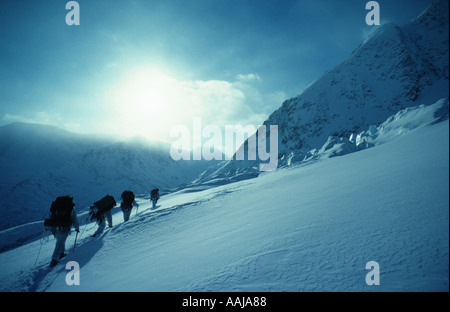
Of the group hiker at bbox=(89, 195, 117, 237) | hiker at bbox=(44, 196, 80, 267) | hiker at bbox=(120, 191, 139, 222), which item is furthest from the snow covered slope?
hiker at bbox=(120, 191, 139, 222)

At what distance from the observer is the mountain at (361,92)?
86.1 m

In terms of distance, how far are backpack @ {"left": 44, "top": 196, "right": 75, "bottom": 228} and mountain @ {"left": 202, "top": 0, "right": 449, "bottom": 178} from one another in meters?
72.0

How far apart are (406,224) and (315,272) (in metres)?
1.12

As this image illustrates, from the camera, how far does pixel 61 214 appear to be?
6.16 meters

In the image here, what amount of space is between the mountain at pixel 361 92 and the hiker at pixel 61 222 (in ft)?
236

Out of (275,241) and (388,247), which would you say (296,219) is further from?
(388,247)

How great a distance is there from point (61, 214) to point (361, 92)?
127225 millimetres

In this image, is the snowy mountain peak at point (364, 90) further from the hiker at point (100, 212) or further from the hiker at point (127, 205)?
the hiker at point (100, 212)

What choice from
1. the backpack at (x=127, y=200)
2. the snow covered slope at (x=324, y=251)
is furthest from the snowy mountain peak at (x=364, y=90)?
the snow covered slope at (x=324, y=251)

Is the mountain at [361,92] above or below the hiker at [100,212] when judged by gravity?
above

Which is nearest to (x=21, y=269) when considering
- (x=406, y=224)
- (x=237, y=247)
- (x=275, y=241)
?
(x=237, y=247)

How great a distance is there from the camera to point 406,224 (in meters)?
2.02

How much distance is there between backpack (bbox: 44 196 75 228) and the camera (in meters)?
5.93

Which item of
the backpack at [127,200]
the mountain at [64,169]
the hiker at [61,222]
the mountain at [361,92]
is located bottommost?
the hiker at [61,222]
